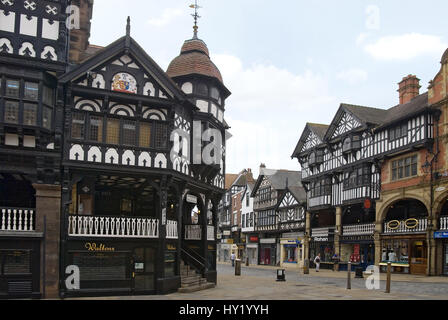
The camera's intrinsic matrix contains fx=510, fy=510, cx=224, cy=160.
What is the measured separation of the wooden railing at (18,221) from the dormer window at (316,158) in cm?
3061

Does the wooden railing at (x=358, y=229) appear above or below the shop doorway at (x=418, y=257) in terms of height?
above

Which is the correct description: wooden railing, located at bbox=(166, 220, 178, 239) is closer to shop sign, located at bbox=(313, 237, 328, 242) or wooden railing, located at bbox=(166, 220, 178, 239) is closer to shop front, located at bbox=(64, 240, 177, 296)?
shop front, located at bbox=(64, 240, 177, 296)

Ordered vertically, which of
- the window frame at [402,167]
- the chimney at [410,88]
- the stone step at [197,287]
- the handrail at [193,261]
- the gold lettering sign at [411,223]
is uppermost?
the chimney at [410,88]

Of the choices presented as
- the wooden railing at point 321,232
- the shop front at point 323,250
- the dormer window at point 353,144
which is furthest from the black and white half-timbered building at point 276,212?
the dormer window at point 353,144

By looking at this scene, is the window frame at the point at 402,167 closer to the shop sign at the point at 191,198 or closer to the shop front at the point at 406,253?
the shop front at the point at 406,253

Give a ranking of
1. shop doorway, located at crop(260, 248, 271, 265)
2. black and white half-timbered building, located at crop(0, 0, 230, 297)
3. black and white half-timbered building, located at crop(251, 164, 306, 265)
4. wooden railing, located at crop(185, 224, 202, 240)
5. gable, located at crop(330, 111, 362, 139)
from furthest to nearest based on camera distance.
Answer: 1. shop doorway, located at crop(260, 248, 271, 265)
2. black and white half-timbered building, located at crop(251, 164, 306, 265)
3. gable, located at crop(330, 111, 362, 139)
4. wooden railing, located at crop(185, 224, 202, 240)
5. black and white half-timbered building, located at crop(0, 0, 230, 297)

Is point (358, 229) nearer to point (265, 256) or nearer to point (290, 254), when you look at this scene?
point (290, 254)

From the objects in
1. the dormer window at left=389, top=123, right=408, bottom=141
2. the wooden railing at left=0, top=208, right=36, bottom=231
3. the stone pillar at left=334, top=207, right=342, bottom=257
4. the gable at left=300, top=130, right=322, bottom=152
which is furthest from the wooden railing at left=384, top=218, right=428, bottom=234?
the wooden railing at left=0, top=208, right=36, bottom=231

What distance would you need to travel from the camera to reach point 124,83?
20547 mm

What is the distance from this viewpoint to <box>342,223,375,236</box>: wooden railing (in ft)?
125

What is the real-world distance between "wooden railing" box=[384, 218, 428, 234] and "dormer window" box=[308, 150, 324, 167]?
1061cm

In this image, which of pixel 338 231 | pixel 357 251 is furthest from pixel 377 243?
pixel 338 231

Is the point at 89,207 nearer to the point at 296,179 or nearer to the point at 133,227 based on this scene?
the point at 133,227

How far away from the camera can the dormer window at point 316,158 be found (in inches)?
1795
